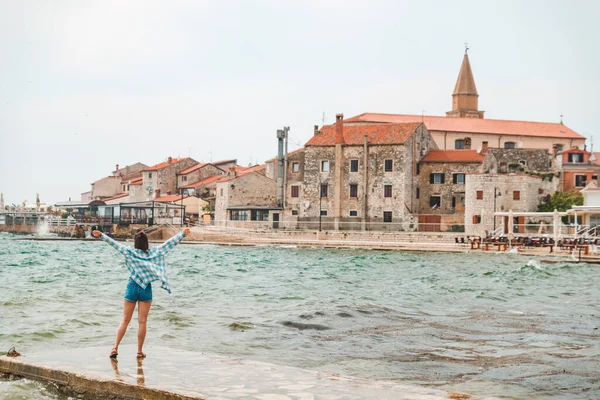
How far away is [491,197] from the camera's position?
5703 cm

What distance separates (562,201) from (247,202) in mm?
27593

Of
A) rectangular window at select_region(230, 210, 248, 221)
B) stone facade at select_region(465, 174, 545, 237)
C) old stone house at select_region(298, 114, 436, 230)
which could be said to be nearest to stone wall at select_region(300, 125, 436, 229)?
old stone house at select_region(298, 114, 436, 230)

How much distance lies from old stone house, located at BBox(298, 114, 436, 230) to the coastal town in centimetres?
8

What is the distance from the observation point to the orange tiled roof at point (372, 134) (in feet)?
209

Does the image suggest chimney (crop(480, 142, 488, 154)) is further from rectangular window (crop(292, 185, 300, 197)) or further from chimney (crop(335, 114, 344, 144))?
rectangular window (crop(292, 185, 300, 197))

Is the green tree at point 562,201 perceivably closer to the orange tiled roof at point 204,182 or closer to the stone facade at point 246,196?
the stone facade at point 246,196

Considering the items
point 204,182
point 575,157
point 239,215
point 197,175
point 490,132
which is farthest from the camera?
point 197,175

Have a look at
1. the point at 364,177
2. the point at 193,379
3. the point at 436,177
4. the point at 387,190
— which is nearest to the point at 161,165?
the point at 364,177

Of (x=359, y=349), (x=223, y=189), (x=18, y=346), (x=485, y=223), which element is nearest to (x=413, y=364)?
(x=359, y=349)

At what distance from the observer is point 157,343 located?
1191 cm

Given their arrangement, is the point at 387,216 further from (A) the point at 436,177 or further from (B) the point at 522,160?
(B) the point at 522,160

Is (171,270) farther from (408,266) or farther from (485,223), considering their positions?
(485,223)

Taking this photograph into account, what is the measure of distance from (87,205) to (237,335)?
7979 cm

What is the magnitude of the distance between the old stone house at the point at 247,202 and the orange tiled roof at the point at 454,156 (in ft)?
45.3
